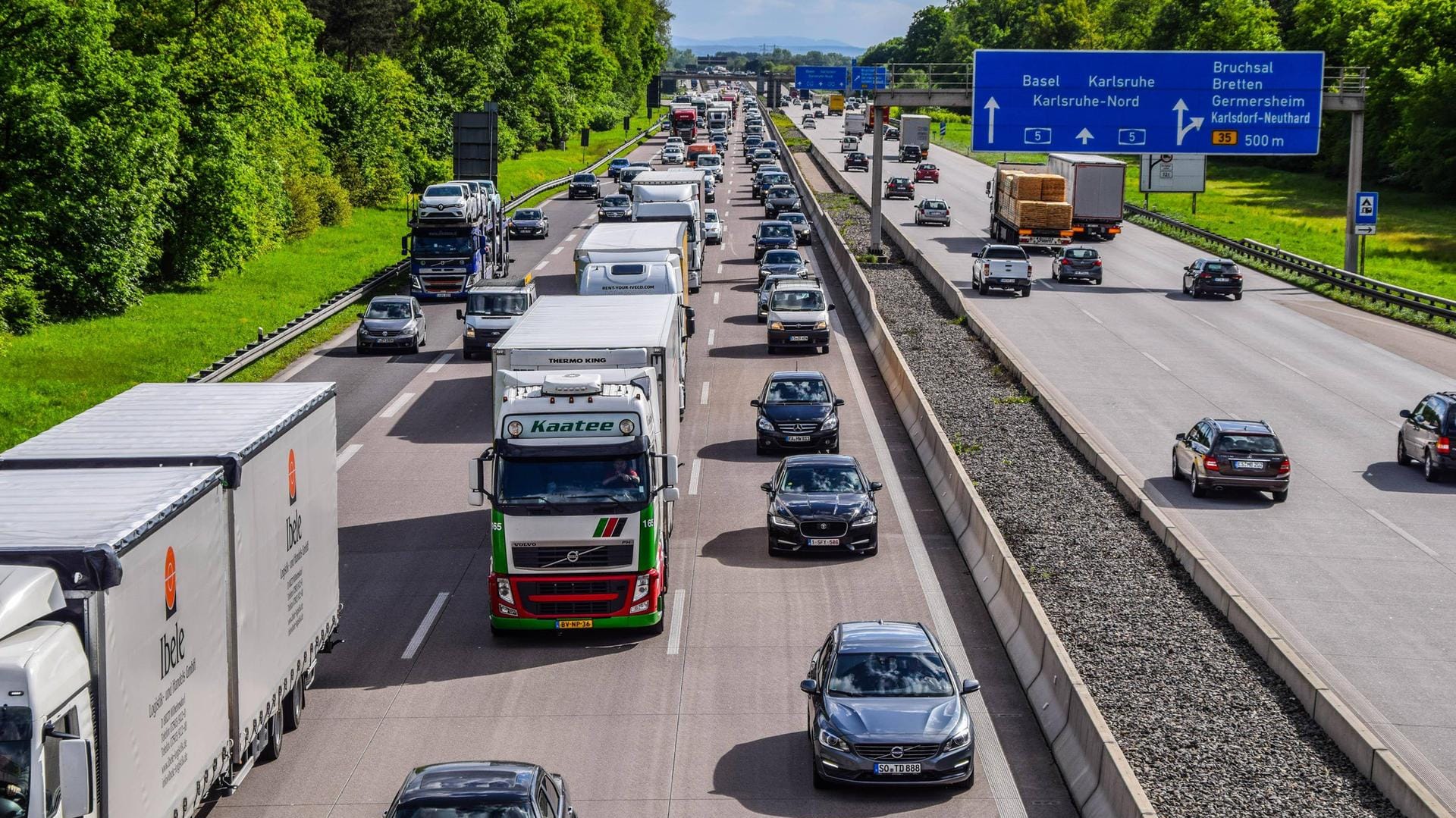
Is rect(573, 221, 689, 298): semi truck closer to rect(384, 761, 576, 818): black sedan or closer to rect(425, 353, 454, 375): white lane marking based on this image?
rect(425, 353, 454, 375): white lane marking

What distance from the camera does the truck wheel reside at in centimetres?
1675

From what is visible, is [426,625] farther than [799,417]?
No

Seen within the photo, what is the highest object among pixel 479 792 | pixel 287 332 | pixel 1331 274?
pixel 1331 274

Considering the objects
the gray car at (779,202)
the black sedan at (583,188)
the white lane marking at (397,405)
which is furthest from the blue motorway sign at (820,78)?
the white lane marking at (397,405)

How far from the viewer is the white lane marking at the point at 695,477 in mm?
29312

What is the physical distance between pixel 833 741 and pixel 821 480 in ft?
34.1

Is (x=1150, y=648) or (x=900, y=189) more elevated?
(x=900, y=189)

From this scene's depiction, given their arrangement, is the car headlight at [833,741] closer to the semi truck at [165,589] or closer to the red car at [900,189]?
the semi truck at [165,589]

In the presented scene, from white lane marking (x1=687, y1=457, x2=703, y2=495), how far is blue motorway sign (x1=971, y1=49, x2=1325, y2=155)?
2475cm

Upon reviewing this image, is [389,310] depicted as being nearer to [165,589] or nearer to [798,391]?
[798,391]

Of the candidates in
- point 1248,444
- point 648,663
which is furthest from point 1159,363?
point 648,663

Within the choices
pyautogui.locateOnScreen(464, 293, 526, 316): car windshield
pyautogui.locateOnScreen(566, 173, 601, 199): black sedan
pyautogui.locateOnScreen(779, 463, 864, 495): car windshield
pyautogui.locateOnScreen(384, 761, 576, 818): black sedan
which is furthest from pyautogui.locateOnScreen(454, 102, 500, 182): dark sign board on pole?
pyautogui.locateOnScreen(384, 761, 576, 818): black sedan

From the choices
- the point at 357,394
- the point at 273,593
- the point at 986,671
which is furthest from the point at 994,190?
the point at 273,593

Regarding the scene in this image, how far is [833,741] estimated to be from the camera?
15273 mm
